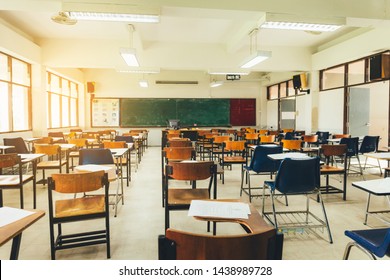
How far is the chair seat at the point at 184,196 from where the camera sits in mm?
2385

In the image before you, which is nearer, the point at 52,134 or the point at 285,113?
the point at 52,134

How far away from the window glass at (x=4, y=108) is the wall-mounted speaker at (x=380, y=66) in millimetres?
8447

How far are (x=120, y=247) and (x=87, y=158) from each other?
1.46 metres

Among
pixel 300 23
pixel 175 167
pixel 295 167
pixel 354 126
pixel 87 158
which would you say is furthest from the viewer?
pixel 354 126

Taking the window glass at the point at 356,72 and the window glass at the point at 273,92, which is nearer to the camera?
the window glass at the point at 356,72

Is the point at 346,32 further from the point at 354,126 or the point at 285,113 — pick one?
the point at 285,113

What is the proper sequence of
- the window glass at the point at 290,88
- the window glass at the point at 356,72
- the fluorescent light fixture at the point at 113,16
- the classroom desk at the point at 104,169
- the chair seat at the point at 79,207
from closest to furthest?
the chair seat at the point at 79,207 → the classroom desk at the point at 104,169 → the fluorescent light fixture at the point at 113,16 → the window glass at the point at 356,72 → the window glass at the point at 290,88

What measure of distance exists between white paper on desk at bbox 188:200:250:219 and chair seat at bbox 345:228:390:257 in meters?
0.70

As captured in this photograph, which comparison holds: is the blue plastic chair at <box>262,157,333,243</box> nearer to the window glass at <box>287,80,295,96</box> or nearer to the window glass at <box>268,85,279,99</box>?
the window glass at <box>287,80,295,96</box>

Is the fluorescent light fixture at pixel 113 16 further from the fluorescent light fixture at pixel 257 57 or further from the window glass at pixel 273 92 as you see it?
the window glass at pixel 273 92

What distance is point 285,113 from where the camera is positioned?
34.8 ft

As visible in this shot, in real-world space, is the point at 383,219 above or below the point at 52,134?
below

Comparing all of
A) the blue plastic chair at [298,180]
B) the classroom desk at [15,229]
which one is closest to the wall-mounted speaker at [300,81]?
the blue plastic chair at [298,180]

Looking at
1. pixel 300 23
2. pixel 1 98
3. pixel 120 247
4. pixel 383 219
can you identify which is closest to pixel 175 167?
pixel 120 247
